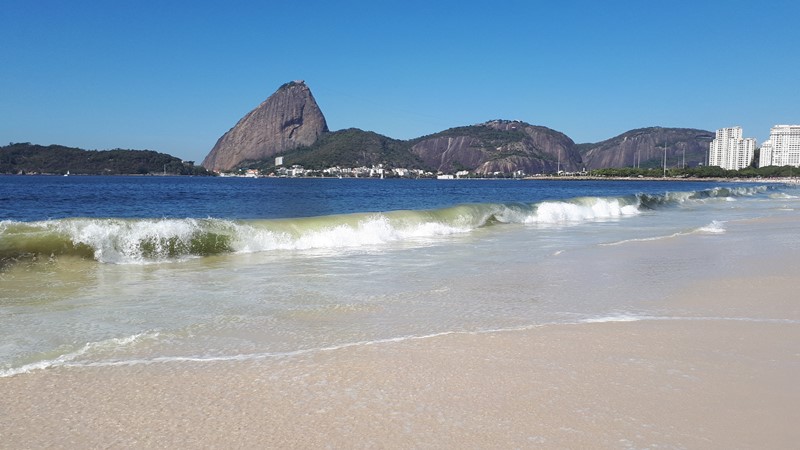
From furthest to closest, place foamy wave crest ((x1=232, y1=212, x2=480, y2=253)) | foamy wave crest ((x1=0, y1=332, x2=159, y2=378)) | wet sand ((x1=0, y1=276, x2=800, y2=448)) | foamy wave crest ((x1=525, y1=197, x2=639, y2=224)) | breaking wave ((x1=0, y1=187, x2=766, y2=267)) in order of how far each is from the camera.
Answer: foamy wave crest ((x1=525, y1=197, x2=639, y2=224)) < foamy wave crest ((x1=232, y1=212, x2=480, y2=253)) < breaking wave ((x1=0, y1=187, x2=766, y2=267)) < foamy wave crest ((x1=0, y1=332, x2=159, y2=378)) < wet sand ((x1=0, y1=276, x2=800, y2=448))

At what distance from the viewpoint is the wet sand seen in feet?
11.1

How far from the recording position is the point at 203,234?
12844 millimetres

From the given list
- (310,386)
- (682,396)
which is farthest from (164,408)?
(682,396)

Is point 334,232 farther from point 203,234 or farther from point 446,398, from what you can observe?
point 446,398

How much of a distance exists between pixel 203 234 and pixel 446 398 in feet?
33.0

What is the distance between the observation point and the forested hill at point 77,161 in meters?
143

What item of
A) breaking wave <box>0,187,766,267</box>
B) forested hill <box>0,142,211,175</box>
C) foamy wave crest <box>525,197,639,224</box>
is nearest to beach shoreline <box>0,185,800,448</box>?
breaking wave <box>0,187,766,267</box>

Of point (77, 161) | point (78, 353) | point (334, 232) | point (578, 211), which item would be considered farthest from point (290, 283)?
point (77, 161)

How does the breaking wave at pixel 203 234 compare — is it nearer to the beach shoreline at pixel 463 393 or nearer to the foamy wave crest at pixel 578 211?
the foamy wave crest at pixel 578 211

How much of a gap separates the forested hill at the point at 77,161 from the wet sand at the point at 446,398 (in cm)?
16286

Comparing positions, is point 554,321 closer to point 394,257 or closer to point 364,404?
point 364,404

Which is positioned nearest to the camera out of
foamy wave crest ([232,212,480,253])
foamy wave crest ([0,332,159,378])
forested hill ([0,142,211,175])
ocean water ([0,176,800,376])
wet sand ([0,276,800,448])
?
wet sand ([0,276,800,448])

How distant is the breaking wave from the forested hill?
151772mm

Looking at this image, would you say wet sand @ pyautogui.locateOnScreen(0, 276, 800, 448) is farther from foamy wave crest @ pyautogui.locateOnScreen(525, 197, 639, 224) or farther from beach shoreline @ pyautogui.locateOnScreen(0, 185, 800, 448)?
foamy wave crest @ pyautogui.locateOnScreen(525, 197, 639, 224)
